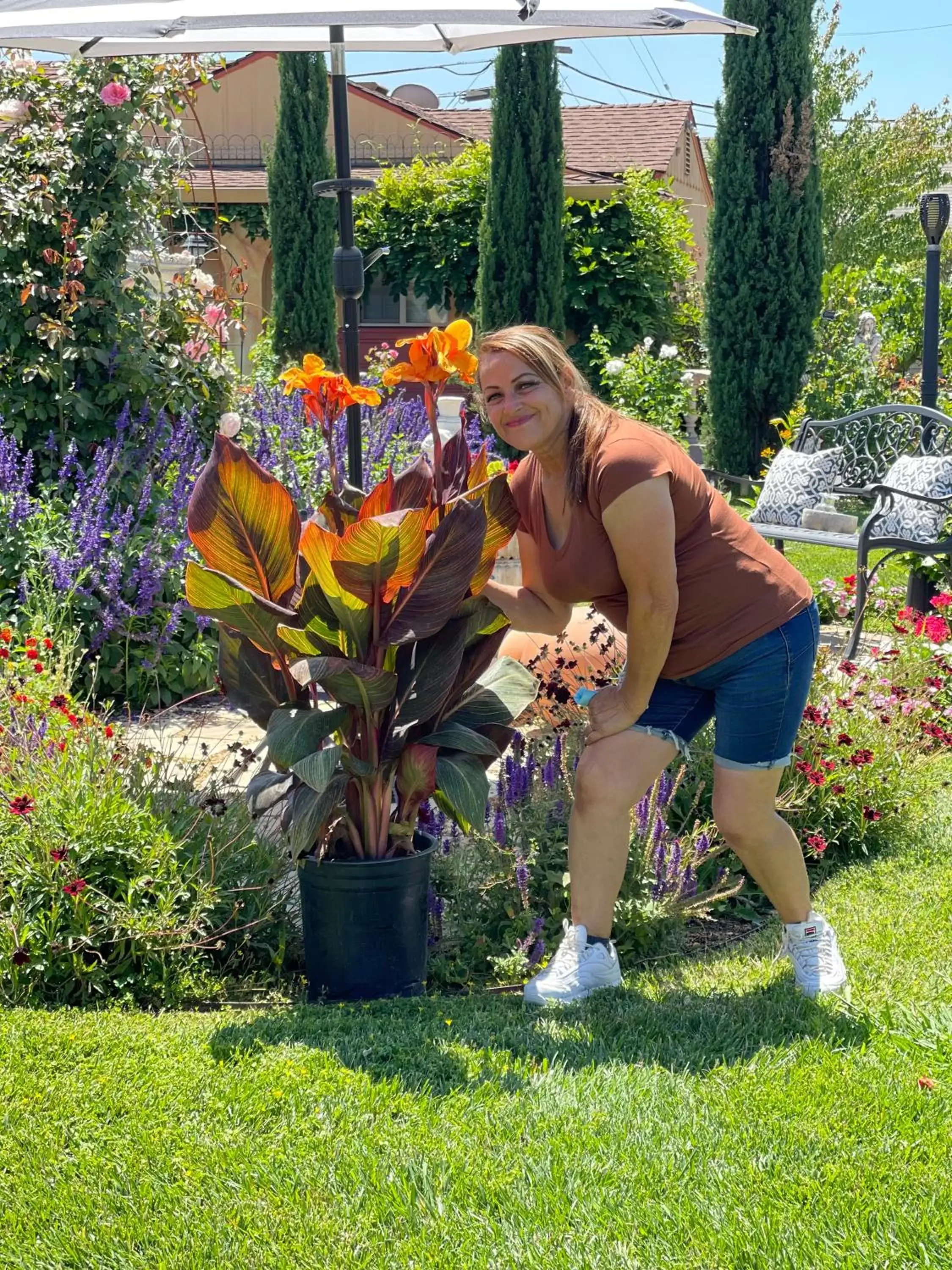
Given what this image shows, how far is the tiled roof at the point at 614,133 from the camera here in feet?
76.1

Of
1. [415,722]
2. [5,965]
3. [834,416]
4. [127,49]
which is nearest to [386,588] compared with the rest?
[415,722]

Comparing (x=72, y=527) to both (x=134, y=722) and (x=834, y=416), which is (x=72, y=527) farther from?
(x=834, y=416)

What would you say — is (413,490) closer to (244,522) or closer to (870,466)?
(244,522)

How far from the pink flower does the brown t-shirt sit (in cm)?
386

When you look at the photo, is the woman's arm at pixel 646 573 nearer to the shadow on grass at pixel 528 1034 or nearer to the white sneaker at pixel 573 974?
the white sneaker at pixel 573 974

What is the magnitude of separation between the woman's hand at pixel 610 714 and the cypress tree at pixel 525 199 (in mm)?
12323

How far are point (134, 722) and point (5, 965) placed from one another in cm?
259

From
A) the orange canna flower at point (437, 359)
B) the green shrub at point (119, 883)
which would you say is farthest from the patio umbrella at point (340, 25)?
the green shrub at point (119, 883)

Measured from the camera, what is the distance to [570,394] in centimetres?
302

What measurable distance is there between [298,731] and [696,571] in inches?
38.2

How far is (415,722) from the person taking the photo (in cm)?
319

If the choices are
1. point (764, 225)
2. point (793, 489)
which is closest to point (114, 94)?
point (793, 489)

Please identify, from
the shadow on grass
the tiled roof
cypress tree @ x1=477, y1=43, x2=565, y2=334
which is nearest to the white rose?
the shadow on grass

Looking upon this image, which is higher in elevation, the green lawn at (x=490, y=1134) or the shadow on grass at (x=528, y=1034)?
Result: the green lawn at (x=490, y=1134)
